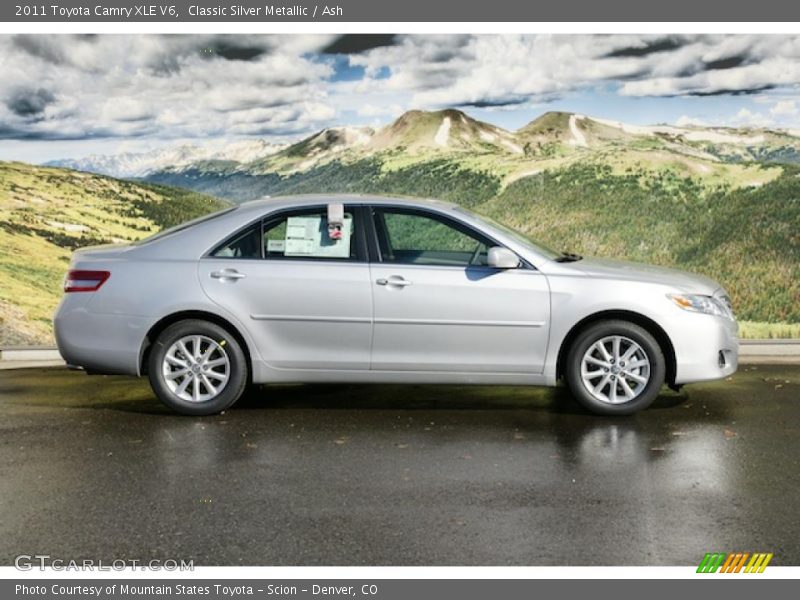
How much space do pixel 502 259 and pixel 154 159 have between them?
6.66 m

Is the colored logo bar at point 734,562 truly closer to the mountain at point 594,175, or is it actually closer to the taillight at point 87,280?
the taillight at point 87,280

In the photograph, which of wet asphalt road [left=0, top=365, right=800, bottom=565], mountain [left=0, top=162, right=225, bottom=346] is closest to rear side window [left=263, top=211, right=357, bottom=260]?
wet asphalt road [left=0, top=365, right=800, bottom=565]

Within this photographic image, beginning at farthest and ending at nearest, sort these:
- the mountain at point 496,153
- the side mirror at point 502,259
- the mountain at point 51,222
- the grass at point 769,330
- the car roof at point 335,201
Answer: the mountain at point 496,153
the grass at point 769,330
the mountain at point 51,222
the car roof at point 335,201
the side mirror at point 502,259

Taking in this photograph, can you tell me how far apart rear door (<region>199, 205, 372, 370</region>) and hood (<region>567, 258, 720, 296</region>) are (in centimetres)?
163

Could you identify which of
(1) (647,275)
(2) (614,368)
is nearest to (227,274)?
(2) (614,368)

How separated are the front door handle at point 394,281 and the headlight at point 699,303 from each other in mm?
1906

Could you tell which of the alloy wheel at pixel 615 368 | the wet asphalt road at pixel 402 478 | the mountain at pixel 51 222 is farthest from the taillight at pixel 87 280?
the mountain at pixel 51 222

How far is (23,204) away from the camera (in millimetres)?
12555

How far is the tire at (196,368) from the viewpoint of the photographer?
7.88 metres

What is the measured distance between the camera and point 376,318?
782 cm

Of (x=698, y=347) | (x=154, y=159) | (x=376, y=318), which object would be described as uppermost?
(x=154, y=159)

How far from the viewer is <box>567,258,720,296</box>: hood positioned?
25.9ft

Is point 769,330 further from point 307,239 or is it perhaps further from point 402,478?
point 402,478

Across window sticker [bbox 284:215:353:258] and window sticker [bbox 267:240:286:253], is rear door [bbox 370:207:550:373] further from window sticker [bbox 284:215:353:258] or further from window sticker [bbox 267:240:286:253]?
window sticker [bbox 267:240:286:253]
